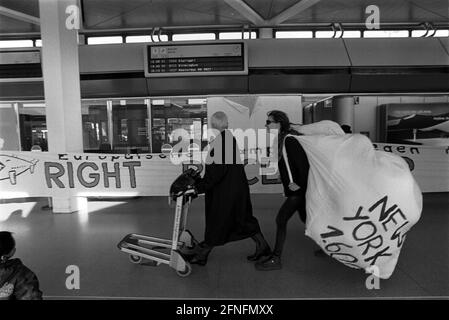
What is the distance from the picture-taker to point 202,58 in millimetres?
7574

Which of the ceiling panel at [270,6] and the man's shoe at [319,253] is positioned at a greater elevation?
the ceiling panel at [270,6]

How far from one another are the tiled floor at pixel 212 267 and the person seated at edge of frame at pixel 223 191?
1.27ft

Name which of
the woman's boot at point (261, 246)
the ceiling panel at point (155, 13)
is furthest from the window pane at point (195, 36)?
the woman's boot at point (261, 246)

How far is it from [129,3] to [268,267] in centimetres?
618

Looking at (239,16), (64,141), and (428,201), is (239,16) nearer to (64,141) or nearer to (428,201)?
(64,141)

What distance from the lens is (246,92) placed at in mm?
7984

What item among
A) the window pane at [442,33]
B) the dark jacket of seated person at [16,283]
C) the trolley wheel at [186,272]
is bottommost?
the trolley wheel at [186,272]

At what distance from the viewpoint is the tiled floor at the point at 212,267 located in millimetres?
2934

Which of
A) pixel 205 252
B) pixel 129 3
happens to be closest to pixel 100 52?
pixel 129 3

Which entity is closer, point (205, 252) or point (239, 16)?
point (205, 252)

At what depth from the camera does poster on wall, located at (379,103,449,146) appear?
8188 millimetres

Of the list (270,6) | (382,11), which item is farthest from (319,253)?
(382,11)

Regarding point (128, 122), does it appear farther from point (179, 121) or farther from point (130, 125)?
point (179, 121)

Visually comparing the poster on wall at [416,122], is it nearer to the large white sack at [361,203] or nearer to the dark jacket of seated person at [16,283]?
the large white sack at [361,203]
